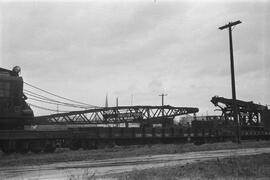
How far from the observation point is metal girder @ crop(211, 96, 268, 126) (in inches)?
2034

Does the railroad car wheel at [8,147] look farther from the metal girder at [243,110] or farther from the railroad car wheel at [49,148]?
the metal girder at [243,110]

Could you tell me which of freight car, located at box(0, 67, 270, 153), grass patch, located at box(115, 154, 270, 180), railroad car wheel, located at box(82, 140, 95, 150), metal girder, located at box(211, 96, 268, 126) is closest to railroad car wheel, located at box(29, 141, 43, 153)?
freight car, located at box(0, 67, 270, 153)

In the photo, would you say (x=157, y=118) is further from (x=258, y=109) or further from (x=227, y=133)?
(x=258, y=109)

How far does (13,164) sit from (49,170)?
386 centimetres

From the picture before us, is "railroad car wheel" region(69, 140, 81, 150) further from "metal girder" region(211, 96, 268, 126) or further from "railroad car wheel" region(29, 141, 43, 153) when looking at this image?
"metal girder" region(211, 96, 268, 126)

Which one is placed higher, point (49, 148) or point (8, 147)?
point (8, 147)

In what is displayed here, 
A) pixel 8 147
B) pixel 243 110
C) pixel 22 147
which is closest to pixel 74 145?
pixel 22 147

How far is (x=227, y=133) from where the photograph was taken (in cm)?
4509

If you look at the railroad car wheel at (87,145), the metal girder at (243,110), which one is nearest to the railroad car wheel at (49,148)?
the railroad car wheel at (87,145)

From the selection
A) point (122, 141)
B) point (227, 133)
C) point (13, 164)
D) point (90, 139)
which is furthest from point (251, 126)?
point (13, 164)

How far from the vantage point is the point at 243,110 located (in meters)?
52.2

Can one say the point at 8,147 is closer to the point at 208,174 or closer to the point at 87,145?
the point at 87,145

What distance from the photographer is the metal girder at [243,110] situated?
5166cm

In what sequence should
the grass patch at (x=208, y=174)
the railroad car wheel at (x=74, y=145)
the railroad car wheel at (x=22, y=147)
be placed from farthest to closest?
the railroad car wheel at (x=74, y=145) < the railroad car wheel at (x=22, y=147) < the grass patch at (x=208, y=174)
